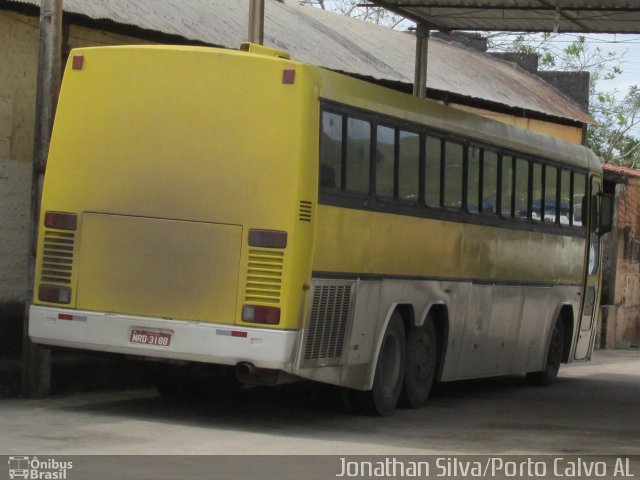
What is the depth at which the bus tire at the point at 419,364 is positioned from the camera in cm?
1490

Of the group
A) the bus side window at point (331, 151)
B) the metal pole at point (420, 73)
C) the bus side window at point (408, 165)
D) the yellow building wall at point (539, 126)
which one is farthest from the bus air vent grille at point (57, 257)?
the yellow building wall at point (539, 126)

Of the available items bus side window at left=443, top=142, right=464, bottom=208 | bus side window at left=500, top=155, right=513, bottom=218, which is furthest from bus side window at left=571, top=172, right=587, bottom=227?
bus side window at left=443, top=142, right=464, bottom=208

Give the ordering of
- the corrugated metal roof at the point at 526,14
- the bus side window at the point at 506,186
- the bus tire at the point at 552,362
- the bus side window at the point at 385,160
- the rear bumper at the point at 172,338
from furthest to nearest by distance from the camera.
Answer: the corrugated metal roof at the point at 526,14 < the bus tire at the point at 552,362 < the bus side window at the point at 506,186 < the bus side window at the point at 385,160 < the rear bumper at the point at 172,338

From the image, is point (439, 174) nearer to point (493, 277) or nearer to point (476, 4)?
point (493, 277)

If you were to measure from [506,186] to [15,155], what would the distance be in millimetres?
5766

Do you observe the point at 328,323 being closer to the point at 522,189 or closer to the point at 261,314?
the point at 261,314

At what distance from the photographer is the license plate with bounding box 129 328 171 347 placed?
12273 millimetres

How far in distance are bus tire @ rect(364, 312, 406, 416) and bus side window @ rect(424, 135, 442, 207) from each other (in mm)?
1317

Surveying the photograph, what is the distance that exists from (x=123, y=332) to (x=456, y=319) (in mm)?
4770

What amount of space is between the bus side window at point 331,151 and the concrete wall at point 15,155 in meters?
4.78

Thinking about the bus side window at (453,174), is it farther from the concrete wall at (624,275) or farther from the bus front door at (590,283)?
the concrete wall at (624,275)

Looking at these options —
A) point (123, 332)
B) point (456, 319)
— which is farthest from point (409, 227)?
point (123, 332)

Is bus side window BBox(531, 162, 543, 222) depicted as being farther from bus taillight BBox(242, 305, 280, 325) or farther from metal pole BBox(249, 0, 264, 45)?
bus taillight BBox(242, 305, 280, 325)

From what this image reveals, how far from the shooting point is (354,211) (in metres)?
13.0
